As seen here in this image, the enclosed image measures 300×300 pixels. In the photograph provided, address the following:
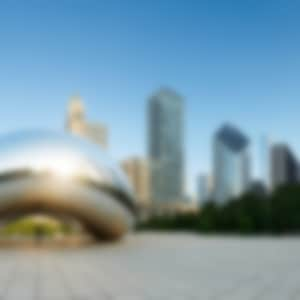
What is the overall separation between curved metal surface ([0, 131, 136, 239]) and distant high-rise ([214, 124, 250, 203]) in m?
172

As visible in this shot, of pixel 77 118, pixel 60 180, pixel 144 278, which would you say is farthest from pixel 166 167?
pixel 144 278

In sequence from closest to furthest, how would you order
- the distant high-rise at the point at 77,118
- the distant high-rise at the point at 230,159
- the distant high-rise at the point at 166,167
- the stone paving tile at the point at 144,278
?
the stone paving tile at the point at 144,278
the distant high-rise at the point at 77,118
the distant high-rise at the point at 166,167
the distant high-rise at the point at 230,159

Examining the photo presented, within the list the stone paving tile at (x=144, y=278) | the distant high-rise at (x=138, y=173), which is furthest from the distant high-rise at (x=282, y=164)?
the stone paving tile at (x=144, y=278)

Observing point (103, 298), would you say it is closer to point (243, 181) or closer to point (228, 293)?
point (228, 293)

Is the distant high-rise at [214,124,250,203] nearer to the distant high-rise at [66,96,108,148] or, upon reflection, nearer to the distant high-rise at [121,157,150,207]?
the distant high-rise at [121,157,150,207]

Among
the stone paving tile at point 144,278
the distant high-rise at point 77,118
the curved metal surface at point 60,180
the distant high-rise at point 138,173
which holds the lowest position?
the stone paving tile at point 144,278

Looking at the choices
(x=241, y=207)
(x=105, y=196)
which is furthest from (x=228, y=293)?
(x=241, y=207)

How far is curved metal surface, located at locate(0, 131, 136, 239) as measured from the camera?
13516 mm

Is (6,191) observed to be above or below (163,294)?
above

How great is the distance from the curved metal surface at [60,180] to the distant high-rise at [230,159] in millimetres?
171797

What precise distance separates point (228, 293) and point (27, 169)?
8.33 m

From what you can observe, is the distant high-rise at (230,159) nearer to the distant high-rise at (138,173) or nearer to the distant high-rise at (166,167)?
the distant high-rise at (166,167)

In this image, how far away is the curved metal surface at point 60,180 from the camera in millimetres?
13516

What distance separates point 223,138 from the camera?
196 meters
